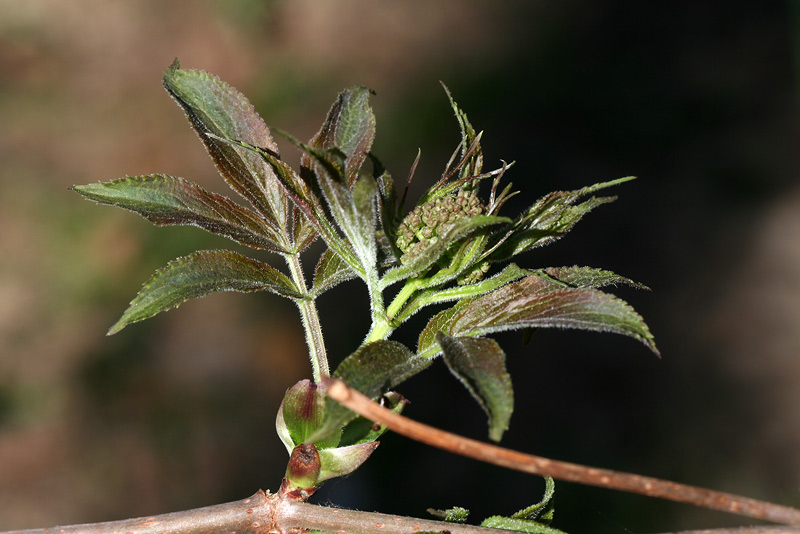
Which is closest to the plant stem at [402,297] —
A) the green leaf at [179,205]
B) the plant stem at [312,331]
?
the plant stem at [312,331]

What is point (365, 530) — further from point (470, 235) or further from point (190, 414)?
point (190, 414)

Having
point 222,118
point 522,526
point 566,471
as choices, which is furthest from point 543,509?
point 222,118

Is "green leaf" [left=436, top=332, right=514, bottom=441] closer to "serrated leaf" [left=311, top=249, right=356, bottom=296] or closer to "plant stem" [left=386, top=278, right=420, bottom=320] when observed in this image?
"plant stem" [left=386, top=278, right=420, bottom=320]

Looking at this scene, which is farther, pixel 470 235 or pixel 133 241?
pixel 133 241

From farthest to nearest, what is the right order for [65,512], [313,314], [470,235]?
[65,512]
[313,314]
[470,235]

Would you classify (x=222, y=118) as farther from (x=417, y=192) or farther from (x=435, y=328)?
(x=417, y=192)

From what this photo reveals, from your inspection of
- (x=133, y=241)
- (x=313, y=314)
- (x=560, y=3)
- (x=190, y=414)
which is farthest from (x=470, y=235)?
(x=560, y=3)

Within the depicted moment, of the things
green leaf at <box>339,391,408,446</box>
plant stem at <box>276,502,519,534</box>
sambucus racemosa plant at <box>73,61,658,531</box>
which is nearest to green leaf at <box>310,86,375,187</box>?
sambucus racemosa plant at <box>73,61,658,531</box>

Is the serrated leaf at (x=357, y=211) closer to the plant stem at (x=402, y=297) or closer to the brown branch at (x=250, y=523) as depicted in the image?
the plant stem at (x=402, y=297)
